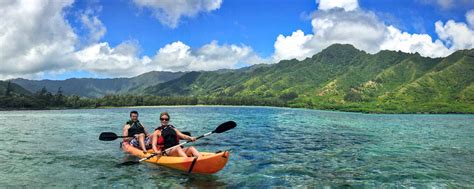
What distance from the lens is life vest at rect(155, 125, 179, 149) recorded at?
→ 18.9 metres

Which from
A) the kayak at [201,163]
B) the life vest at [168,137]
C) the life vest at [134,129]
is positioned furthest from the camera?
the life vest at [134,129]

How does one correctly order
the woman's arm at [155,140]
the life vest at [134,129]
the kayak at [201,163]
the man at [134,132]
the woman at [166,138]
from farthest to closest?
the life vest at [134,129]
the man at [134,132]
the woman's arm at [155,140]
the woman at [166,138]
the kayak at [201,163]

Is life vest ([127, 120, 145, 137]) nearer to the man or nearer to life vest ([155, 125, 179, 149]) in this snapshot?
the man

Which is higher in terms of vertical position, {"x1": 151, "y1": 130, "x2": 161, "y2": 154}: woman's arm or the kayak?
{"x1": 151, "y1": 130, "x2": 161, "y2": 154}: woman's arm

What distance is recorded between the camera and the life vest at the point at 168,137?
62.0 ft

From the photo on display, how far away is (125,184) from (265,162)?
335 inches

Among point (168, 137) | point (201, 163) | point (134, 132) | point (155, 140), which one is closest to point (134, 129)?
point (134, 132)

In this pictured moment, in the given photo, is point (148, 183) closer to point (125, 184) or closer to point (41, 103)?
point (125, 184)

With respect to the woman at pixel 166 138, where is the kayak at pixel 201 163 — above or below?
below

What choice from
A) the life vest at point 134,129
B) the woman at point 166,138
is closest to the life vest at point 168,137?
the woman at point 166,138

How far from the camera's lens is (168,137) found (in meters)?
19.0

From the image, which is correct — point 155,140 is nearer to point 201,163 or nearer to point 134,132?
point 201,163

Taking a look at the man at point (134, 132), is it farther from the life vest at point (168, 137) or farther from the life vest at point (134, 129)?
the life vest at point (168, 137)

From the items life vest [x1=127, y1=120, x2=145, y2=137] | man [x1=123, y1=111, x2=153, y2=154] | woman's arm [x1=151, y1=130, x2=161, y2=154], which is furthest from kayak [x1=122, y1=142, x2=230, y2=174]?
life vest [x1=127, y1=120, x2=145, y2=137]
